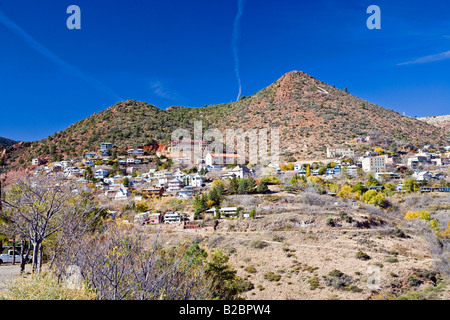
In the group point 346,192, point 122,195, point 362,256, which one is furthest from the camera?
point 122,195

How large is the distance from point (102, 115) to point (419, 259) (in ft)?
205

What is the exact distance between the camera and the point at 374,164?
32.7 meters

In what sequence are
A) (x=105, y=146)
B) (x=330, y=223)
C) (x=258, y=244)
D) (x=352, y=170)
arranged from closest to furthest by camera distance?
(x=258, y=244), (x=330, y=223), (x=352, y=170), (x=105, y=146)

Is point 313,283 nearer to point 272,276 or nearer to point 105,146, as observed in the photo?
point 272,276

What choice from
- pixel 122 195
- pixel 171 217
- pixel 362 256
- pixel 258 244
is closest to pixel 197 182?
pixel 122 195

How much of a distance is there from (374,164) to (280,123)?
72.4 feet

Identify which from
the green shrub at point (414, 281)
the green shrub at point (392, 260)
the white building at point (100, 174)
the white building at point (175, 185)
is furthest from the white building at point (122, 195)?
the green shrub at point (414, 281)

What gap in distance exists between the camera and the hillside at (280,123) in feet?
152

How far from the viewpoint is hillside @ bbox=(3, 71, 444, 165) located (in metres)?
46.4

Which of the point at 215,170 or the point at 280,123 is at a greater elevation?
the point at 280,123

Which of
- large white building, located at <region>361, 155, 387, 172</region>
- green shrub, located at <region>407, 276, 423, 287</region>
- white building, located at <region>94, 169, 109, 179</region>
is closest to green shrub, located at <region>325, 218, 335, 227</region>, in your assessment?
green shrub, located at <region>407, 276, 423, 287</region>

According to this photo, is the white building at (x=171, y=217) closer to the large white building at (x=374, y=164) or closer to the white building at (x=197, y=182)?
the white building at (x=197, y=182)

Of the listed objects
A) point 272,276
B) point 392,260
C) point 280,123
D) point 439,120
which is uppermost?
point 439,120
